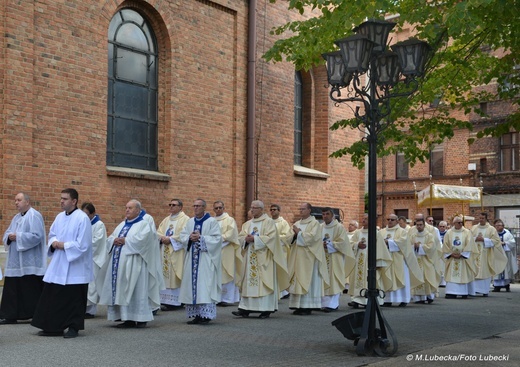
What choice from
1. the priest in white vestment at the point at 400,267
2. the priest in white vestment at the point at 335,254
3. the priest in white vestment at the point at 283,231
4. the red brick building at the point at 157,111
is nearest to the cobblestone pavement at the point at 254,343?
the priest in white vestment at the point at 335,254

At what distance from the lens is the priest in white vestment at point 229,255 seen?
15.3 metres

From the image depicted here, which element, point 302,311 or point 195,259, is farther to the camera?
point 302,311

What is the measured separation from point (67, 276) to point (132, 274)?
1.40 metres

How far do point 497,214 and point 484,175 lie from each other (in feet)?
6.87

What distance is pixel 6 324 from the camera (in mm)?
11867

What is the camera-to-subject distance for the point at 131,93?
17656 mm

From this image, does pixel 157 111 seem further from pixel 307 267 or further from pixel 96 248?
pixel 96 248

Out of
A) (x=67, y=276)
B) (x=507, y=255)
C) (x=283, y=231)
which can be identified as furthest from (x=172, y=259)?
(x=507, y=255)

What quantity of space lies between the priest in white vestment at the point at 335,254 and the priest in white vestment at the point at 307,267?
1.42ft

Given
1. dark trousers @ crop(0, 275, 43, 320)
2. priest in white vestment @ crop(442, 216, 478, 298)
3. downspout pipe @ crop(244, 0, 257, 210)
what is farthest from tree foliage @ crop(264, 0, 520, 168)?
dark trousers @ crop(0, 275, 43, 320)

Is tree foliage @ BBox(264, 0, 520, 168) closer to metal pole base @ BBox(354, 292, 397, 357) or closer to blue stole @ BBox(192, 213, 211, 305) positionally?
blue stole @ BBox(192, 213, 211, 305)

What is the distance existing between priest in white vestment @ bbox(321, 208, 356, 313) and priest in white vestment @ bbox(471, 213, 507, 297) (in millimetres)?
6302

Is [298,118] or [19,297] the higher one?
[298,118]

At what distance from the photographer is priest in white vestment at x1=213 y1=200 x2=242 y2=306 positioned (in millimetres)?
15320
